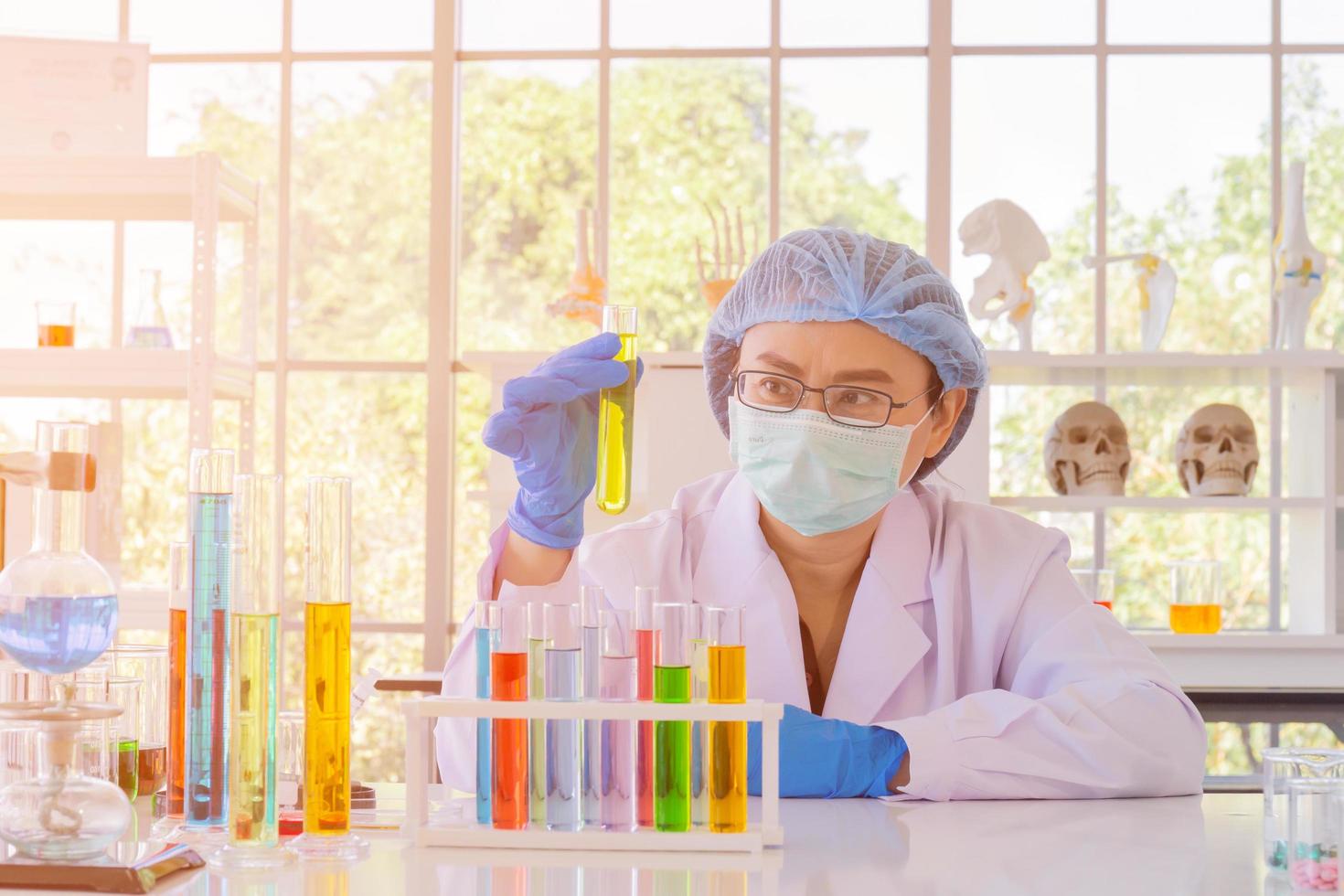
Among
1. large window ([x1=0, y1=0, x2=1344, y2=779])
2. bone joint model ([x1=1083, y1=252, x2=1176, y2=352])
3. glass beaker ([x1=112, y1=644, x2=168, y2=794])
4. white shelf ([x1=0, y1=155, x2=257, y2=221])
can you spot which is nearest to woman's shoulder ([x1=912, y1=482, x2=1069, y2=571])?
glass beaker ([x1=112, y1=644, x2=168, y2=794])

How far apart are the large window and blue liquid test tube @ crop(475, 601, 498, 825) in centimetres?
254

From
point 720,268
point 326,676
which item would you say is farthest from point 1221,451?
point 326,676

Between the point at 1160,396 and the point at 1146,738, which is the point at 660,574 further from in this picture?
the point at 1160,396

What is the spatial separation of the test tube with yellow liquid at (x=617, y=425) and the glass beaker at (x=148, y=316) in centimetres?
176

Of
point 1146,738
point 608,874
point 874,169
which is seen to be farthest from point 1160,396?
point 608,874

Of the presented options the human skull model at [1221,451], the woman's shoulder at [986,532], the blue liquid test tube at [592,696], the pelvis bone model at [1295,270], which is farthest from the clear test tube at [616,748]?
the pelvis bone model at [1295,270]

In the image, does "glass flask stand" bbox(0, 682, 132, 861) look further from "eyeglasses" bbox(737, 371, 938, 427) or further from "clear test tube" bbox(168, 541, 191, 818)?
"eyeglasses" bbox(737, 371, 938, 427)

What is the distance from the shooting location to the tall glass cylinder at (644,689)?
1.06m

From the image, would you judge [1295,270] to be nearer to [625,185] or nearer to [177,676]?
[625,185]

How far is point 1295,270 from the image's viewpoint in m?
3.05

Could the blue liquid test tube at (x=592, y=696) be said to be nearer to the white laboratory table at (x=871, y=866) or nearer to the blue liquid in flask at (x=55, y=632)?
the white laboratory table at (x=871, y=866)

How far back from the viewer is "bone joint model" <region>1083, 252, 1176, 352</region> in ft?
10.2

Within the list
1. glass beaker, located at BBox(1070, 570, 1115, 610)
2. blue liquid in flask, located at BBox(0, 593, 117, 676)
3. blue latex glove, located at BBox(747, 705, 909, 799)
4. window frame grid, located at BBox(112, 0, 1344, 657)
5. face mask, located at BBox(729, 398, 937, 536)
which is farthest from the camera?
window frame grid, located at BBox(112, 0, 1344, 657)

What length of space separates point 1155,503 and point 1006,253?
2.11 feet
